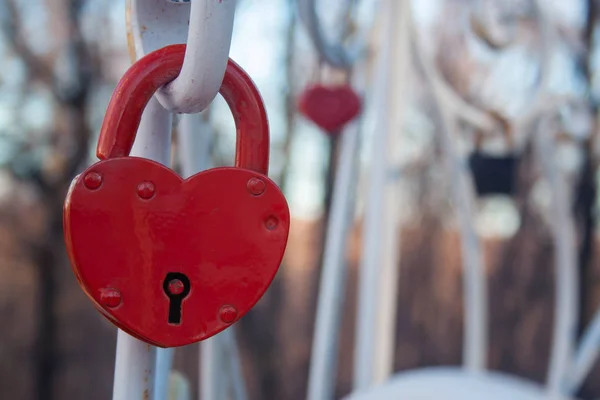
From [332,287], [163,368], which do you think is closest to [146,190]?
[163,368]

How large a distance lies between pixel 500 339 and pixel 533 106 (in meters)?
5.93

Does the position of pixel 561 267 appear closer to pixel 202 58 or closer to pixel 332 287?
pixel 332 287

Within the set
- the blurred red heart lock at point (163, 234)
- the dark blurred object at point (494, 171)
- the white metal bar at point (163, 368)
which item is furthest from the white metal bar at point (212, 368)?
the dark blurred object at point (494, 171)

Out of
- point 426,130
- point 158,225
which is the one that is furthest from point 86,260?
point 426,130

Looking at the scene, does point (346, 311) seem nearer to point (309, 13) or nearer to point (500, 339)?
point (500, 339)

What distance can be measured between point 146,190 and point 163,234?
0.9 inches

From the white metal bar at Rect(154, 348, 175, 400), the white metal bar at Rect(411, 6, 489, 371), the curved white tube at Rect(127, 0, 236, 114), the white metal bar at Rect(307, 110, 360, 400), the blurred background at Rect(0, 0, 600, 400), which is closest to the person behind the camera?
the curved white tube at Rect(127, 0, 236, 114)

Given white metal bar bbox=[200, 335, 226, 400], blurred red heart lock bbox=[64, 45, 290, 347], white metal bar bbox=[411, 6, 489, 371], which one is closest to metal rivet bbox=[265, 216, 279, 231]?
A: blurred red heart lock bbox=[64, 45, 290, 347]

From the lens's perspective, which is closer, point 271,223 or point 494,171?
point 271,223

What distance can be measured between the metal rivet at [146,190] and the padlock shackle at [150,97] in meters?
0.03

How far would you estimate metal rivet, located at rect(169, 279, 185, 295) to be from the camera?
306 mm

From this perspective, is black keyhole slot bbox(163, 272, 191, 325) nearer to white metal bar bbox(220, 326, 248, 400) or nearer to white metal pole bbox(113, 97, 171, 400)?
white metal pole bbox(113, 97, 171, 400)

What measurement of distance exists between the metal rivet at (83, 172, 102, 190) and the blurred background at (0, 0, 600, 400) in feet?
16.0

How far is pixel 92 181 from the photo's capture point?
30 centimetres
